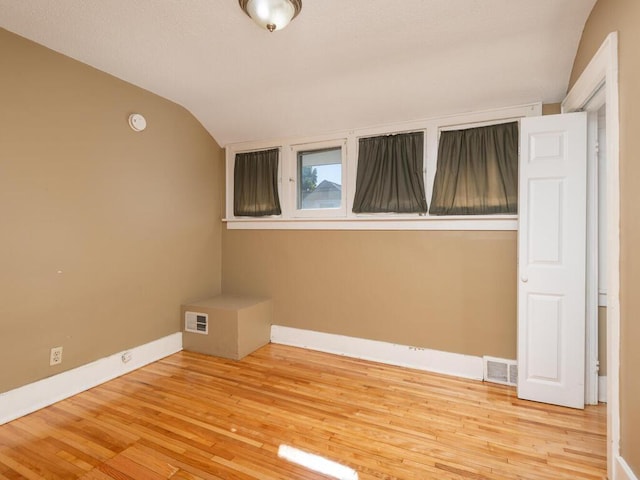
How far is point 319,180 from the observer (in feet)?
11.3

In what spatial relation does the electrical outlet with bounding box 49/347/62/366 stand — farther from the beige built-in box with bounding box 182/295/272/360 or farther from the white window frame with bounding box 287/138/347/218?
the white window frame with bounding box 287/138/347/218

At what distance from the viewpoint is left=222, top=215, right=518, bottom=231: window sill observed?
8.76 ft

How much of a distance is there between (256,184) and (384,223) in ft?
4.89

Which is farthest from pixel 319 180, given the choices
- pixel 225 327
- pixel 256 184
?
pixel 225 327

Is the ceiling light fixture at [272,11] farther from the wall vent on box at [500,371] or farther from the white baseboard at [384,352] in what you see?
the wall vent on box at [500,371]

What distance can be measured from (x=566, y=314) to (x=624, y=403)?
0.82 metres

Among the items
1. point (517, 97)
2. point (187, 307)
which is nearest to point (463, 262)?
point (517, 97)

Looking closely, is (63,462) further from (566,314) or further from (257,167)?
(566,314)

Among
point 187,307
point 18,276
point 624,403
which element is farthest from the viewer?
point 187,307

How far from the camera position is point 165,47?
2.29 meters

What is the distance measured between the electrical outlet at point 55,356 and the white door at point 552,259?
331 centimetres

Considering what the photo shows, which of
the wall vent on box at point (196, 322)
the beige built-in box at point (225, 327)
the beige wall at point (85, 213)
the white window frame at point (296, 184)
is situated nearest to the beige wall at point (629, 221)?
the white window frame at point (296, 184)

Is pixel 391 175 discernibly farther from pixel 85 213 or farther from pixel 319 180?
pixel 85 213

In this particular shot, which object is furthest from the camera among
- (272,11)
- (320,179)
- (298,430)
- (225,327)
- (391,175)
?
(320,179)
